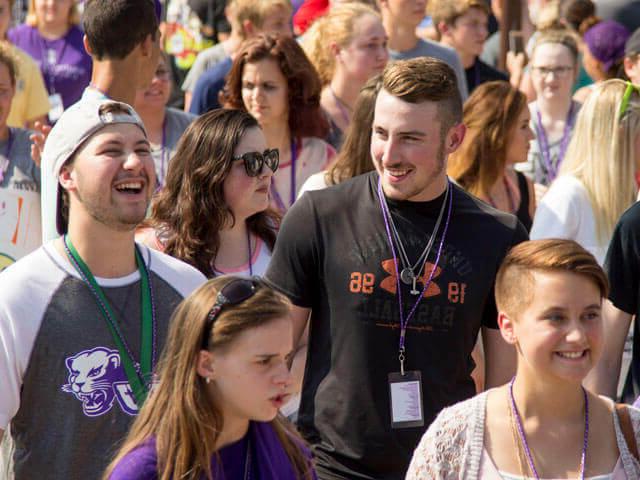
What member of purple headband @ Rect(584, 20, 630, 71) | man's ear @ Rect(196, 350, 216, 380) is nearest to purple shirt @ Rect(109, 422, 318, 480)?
man's ear @ Rect(196, 350, 216, 380)

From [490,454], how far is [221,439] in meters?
0.77

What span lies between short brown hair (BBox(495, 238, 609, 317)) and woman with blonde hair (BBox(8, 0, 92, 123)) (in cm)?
628

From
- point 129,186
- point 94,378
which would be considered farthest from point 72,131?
point 94,378

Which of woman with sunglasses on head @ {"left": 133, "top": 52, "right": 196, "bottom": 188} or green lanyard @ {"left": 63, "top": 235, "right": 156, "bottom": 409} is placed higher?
woman with sunglasses on head @ {"left": 133, "top": 52, "right": 196, "bottom": 188}

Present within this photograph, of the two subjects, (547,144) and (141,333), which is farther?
(547,144)

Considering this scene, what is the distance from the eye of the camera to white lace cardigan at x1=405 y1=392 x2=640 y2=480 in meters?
3.62

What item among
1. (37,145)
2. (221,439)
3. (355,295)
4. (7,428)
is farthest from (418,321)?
(37,145)

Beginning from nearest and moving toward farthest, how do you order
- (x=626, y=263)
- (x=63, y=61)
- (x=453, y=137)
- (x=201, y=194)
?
(x=453, y=137)
(x=626, y=263)
(x=201, y=194)
(x=63, y=61)

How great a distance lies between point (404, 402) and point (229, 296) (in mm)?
1047

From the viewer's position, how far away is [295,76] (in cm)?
733

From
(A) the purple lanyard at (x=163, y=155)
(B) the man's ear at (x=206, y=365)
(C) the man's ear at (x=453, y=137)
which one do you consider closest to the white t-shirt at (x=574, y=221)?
(C) the man's ear at (x=453, y=137)

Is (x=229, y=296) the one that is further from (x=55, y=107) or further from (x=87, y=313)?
(x=55, y=107)

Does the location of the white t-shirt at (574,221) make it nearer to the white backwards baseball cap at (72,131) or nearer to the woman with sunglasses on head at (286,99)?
the woman with sunglasses on head at (286,99)

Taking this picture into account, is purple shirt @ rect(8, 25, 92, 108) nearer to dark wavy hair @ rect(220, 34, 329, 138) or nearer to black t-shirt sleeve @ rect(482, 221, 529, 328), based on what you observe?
dark wavy hair @ rect(220, 34, 329, 138)
